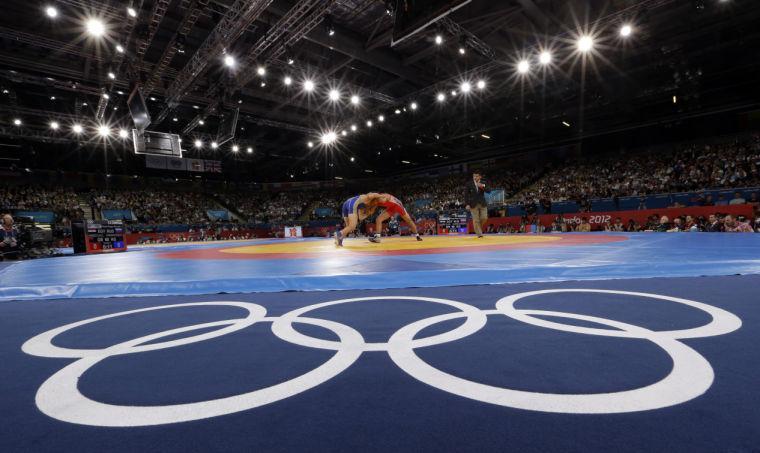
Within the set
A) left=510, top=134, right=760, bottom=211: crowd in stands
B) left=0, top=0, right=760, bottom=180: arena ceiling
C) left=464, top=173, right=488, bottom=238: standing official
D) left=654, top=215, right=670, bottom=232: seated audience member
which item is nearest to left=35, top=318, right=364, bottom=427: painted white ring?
left=464, top=173, right=488, bottom=238: standing official

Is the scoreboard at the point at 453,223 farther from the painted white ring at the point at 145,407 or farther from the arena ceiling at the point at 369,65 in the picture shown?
the painted white ring at the point at 145,407

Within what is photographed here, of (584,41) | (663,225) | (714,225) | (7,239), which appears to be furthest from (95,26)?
(663,225)

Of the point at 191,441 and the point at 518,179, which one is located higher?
the point at 518,179

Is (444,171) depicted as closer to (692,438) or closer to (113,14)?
(113,14)

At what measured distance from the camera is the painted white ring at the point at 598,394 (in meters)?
0.91

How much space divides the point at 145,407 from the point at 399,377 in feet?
2.66

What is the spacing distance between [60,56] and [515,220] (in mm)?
19589

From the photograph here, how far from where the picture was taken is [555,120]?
21125mm

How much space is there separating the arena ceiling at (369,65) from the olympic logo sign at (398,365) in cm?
828

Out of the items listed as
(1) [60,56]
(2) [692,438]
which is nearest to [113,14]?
(1) [60,56]

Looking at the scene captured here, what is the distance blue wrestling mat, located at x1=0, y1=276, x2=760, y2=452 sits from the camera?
0.82 meters

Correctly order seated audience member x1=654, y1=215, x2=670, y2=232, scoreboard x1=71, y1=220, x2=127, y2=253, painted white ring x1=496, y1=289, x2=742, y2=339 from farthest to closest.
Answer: seated audience member x1=654, y1=215, x2=670, y2=232
scoreboard x1=71, y1=220, x2=127, y2=253
painted white ring x1=496, y1=289, x2=742, y2=339

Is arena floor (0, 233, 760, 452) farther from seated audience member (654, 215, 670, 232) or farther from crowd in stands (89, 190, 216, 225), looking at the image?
crowd in stands (89, 190, 216, 225)

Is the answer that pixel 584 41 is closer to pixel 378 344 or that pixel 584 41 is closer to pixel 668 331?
pixel 668 331
